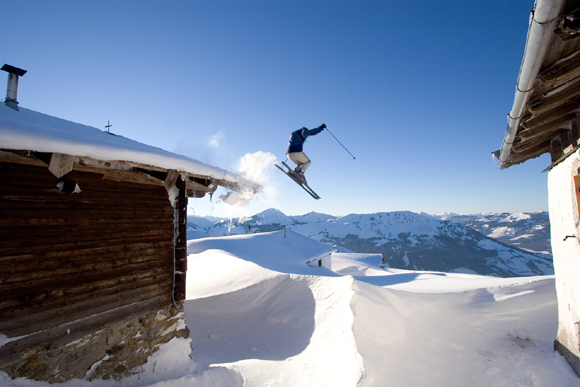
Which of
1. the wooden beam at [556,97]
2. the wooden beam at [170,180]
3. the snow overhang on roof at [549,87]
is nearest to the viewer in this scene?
the snow overhang on roof at [549,87]

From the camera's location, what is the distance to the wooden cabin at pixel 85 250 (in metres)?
2.96

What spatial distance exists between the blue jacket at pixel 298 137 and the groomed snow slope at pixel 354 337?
A: 434 centimetres

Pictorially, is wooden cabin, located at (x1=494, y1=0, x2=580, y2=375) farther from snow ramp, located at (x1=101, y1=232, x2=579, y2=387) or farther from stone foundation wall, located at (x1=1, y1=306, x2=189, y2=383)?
stone foundation wall, located at (x1=1, y1=306, x2=189, y2=383)

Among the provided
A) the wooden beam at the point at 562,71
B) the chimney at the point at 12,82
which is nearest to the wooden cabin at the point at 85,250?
the chimney at the point at 12,82

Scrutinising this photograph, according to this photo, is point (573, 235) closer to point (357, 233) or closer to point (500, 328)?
point (500, 328)

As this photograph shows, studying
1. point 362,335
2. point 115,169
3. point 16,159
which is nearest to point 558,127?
point 362,335

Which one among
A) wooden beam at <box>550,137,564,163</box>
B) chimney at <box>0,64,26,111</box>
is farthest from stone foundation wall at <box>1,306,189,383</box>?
wooden beam at <box>550,137,564,163</box>

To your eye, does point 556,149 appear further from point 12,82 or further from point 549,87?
point 12,82

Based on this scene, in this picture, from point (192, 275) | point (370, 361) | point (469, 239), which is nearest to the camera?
point (370, 361)

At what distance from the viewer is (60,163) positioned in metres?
2.98

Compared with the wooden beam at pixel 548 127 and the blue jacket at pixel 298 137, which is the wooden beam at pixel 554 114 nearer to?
the wooden beam at pixel 548 127

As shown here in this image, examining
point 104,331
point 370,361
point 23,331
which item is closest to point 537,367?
point 370,361

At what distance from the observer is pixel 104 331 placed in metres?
3.72

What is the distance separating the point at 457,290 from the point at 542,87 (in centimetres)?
633
